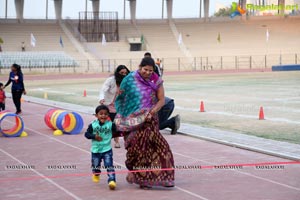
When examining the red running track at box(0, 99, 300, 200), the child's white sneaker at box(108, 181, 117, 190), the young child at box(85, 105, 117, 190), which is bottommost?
the red running track at box(0, 99, 300, 200)

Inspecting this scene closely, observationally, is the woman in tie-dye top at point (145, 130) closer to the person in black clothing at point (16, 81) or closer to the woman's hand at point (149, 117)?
the woman's hand at point (149, 117)

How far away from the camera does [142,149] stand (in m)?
8.38

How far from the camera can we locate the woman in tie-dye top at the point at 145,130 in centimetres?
829

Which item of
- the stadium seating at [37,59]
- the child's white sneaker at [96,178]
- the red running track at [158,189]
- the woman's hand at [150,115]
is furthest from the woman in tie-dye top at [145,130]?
the stadium seating at [37,59]

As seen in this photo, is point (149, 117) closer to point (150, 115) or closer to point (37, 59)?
point (150, 115)

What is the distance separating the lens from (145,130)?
8.37m

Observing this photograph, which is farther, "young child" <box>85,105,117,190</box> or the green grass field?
the green grass field

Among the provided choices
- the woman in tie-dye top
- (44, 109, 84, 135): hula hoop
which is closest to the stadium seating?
(44, 109, 84, 135): hula hoop

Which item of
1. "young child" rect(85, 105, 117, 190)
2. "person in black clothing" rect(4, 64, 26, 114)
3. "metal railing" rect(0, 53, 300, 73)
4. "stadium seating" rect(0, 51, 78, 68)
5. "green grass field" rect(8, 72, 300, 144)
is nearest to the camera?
"young child" rect(85, 105, 117, 190)

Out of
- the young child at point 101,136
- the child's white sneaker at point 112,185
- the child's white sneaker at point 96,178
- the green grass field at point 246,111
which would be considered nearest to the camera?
the child's white sneaker at point 112,185

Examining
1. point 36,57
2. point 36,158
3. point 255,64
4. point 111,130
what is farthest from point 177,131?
point 255,64

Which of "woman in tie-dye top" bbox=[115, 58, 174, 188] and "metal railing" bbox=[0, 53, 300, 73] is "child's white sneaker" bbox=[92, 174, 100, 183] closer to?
"woman in tie-dye top" bbox=[115, 58, 174, 188]

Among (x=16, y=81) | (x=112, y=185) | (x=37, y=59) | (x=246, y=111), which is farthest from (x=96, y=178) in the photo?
(x=37, y=59)

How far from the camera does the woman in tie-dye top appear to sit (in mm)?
8289
